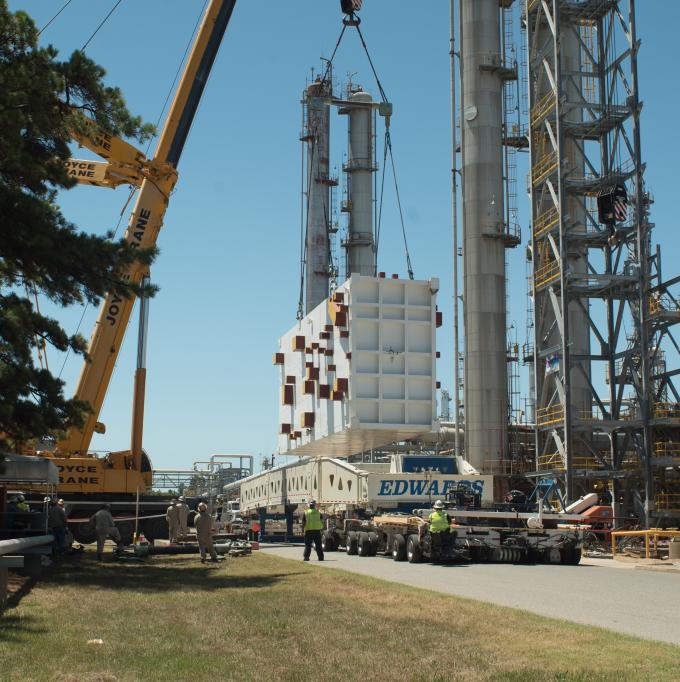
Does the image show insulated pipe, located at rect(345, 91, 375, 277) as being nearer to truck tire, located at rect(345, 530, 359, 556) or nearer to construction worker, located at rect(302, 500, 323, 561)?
truck tire, located at rect(345, 530, 359, 556)

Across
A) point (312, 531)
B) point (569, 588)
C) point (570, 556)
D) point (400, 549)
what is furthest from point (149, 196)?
point (569, 588)

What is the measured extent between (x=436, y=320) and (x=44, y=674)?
27.7m

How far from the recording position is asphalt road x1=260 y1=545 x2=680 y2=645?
42.9ft

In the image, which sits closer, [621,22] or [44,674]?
[44,674]

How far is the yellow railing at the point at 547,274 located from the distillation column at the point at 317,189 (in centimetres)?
3042

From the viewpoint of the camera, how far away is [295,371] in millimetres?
43344

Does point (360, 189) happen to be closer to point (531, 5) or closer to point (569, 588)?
point (531, 5)

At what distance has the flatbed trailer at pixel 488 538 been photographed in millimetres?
24328

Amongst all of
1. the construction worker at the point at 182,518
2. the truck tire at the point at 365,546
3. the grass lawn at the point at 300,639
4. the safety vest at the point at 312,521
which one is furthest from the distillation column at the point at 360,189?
the grass lawn at the point at 300,639

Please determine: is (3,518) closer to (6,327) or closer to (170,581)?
(170,581)

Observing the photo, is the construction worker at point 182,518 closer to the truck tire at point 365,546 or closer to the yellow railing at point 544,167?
the truck tire at point 365,546

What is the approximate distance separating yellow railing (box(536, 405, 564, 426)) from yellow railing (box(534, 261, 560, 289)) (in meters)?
5.60

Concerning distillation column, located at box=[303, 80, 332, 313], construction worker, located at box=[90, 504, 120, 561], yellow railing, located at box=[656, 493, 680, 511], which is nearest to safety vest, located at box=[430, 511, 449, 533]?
construction worker, located at box=[90, 504, 120, 561]

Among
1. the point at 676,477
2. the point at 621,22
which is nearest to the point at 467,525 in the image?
the point at 676,477
